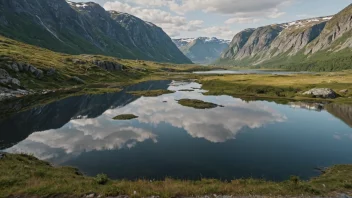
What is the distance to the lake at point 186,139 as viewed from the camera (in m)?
42.0

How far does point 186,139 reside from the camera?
58438 mm

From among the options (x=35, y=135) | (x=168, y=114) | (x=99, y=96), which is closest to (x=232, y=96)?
(x=168, y=114)

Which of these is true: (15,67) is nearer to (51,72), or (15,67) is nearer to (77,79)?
(51,72)

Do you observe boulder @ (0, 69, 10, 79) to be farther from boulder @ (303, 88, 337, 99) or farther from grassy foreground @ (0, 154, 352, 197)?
boulder @ (303, 88, 337, 99)

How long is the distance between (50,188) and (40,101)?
81866 millimetres

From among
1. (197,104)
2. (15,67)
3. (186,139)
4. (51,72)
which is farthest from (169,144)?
(51,72)

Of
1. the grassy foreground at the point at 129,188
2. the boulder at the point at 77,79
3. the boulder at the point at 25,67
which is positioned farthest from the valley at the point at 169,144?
the boulder at the point at 77,79

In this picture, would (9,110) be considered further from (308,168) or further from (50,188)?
(308,168)

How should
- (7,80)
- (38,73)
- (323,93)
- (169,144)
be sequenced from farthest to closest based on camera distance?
(38,73)
(323,93)
(7,80)
(169,144)

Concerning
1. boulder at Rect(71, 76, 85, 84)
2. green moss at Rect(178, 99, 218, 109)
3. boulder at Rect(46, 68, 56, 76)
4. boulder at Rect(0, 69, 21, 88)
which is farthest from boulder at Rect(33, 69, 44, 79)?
green moss at Rect(178, 99, 218, 109)

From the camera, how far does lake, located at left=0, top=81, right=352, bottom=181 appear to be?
42031 millimetres

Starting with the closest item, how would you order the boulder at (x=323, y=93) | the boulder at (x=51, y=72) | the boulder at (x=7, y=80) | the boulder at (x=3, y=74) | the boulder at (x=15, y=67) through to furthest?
the boulder at (x=7, y=80) → the boulder at (x=3, y=74) → the boulder at (x=323, y=93) → the boulder at (x=15, y=67) → the boulder at (x=51, y=72)

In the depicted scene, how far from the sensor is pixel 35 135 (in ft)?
202

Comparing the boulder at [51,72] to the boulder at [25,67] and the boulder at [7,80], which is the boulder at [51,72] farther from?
the boulder at [7,80]
